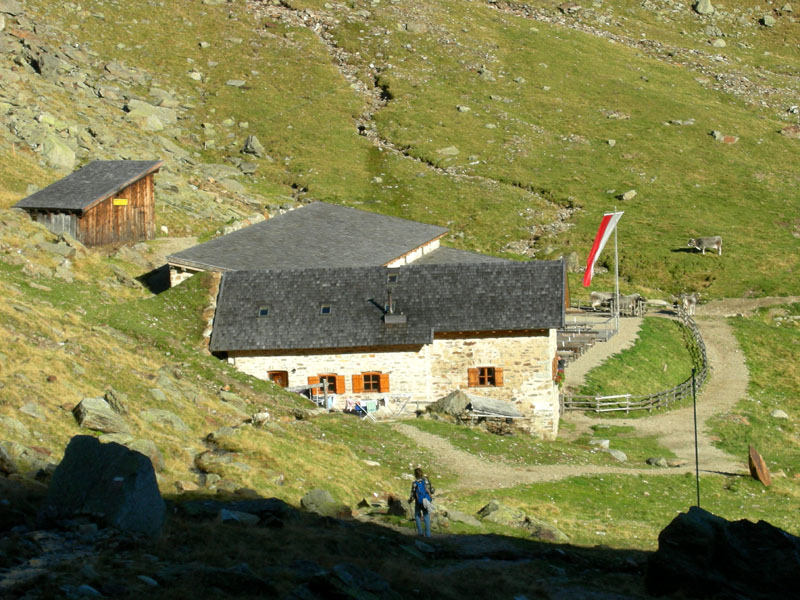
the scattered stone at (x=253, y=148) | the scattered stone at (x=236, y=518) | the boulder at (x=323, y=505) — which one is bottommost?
the boulder at (x=323, y=505)

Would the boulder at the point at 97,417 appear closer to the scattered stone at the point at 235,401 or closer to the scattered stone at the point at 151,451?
the scattered stone at the point at 151,451

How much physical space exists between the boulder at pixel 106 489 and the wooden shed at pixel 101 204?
34490mm

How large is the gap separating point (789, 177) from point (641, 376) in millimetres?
42808

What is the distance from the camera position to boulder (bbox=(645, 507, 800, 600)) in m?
19.8

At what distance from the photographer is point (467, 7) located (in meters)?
114

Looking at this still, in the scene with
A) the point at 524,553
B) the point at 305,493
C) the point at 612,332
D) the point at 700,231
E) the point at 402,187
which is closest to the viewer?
the point at 524,553

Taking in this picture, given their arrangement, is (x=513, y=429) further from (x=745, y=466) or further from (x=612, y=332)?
(x=612, y=332)

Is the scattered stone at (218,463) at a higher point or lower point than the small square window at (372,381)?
lower

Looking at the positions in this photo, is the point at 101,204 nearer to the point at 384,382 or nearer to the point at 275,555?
the point at 384,382

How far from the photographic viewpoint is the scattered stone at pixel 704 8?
408ft

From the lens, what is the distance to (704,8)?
408 ft

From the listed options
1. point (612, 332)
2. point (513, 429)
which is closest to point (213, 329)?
point (513, 429)

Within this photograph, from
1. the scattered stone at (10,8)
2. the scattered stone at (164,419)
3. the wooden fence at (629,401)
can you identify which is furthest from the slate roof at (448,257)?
the scattered stone at (10,8)

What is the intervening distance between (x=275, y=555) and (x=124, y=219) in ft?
130
